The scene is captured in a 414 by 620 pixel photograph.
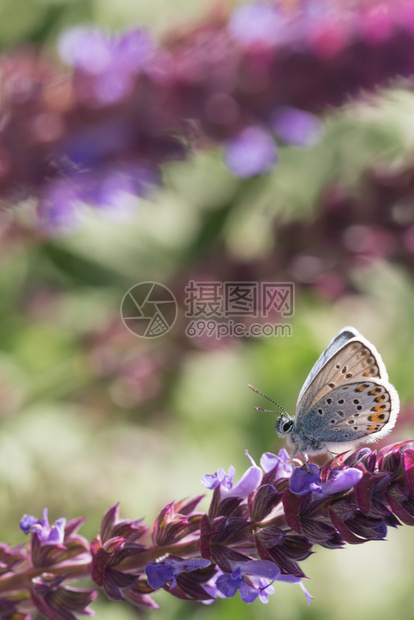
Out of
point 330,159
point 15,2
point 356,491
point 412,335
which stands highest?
point 15,2

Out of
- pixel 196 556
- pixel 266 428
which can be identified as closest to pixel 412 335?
pixel 266 428

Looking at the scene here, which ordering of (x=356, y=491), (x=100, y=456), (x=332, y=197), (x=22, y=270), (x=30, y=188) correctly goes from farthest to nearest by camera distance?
1. (x=22, y=270)
2. (x=100, y=456)
3. (x=332, y=197)
4. (x=30, y=188)
5. (x=356, y=491)

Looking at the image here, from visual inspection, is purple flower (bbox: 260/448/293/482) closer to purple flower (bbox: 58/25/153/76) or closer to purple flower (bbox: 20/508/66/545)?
purple flower (bbox: 20/508/66/545)

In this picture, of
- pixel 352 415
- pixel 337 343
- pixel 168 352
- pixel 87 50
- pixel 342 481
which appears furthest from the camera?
pixel 168 352

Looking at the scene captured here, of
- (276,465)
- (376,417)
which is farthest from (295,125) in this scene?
(276,465)

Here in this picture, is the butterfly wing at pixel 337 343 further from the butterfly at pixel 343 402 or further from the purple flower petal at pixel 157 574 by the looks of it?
the purple flower petal at pixel 157 574

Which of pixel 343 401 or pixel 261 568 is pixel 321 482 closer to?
pixel 261 568

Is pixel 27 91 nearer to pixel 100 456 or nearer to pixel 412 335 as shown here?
pixel 100 456
